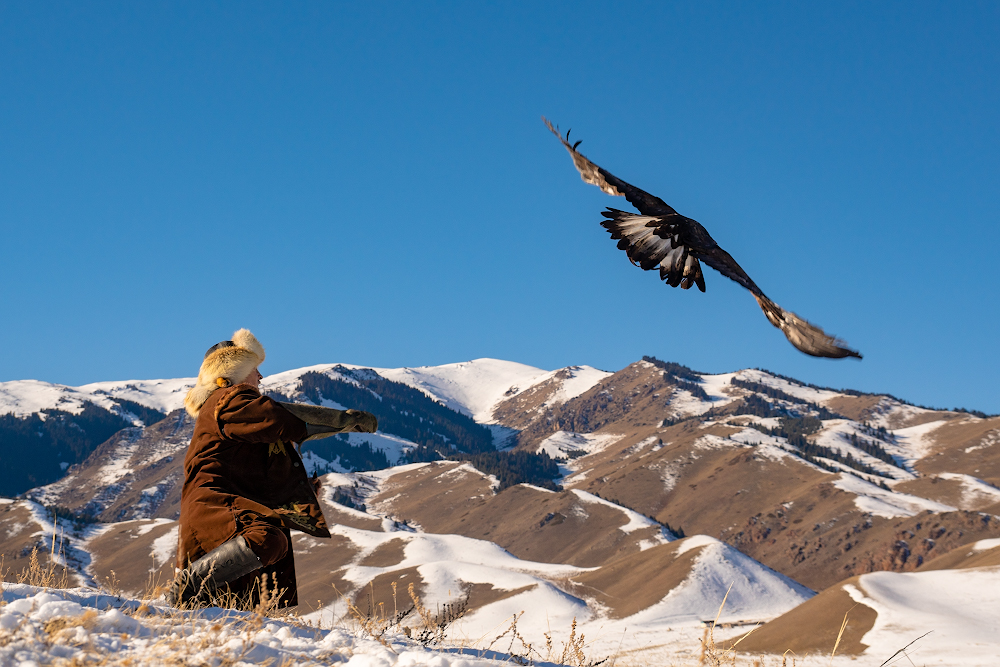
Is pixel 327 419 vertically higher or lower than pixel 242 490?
higher

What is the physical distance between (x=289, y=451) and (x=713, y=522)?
482 ft

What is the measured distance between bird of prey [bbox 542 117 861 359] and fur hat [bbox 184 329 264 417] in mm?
2902

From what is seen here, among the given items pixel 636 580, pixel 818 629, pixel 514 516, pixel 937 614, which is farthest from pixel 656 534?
pixel 937 614

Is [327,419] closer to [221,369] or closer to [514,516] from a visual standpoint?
[221,369]

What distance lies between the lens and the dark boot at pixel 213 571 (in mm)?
4988

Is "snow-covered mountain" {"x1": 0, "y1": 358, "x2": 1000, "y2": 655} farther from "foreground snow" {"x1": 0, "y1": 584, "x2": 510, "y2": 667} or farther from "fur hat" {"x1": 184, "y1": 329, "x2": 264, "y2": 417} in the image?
"foreground snow" {"x1": 0, "y1": 584, "x2": 510, "y2": 667}

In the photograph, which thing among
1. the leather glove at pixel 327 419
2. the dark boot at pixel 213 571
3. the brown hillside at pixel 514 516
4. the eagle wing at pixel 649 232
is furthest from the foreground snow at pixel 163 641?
the brown hillside at pixel 514 516

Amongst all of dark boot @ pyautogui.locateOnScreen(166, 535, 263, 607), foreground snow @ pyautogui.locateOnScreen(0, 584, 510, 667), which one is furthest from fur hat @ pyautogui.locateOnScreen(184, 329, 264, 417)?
foreground snow @ pyautogui.locateOnScreen(0, 584, 510, 667)

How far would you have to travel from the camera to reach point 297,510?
5.43 metres

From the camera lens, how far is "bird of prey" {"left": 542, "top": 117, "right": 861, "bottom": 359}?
5.98 meters

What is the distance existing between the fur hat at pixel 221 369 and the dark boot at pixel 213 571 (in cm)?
116

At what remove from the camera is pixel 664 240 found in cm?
617

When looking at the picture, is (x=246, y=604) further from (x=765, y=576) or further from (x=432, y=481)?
(x=432, y=481)

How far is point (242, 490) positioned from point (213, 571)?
64 cm
